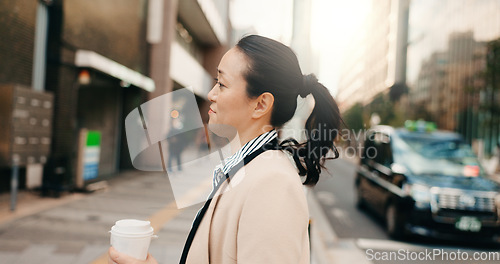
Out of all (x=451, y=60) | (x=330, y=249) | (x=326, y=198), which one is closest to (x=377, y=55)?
(x=451, y=60)

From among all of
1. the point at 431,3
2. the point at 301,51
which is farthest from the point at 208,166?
the point at 431,3

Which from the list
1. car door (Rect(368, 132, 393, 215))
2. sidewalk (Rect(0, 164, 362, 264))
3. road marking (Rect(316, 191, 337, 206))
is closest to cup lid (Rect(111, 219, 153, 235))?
sidewalk (Rect(0, 164, 362, 264))

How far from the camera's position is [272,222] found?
0.99 metres

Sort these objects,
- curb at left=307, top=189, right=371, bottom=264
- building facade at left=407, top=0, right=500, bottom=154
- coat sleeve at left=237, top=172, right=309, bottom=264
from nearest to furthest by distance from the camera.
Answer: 1. coat sleeve at left=237, top=172, right=309, bottom=264
2. curb at left=307, top=189, right=371, bottom=264
3. building facade at left=407, top=0, right=500, bottom=154

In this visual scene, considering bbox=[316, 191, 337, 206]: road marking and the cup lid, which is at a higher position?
the cup lid

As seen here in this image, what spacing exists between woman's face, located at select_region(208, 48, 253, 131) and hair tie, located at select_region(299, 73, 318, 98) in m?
0.20

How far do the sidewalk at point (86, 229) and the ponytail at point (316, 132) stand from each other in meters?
1.99

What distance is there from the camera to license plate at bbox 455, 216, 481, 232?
620 centimetres

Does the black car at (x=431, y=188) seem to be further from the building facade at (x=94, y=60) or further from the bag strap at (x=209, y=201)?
the building facade at (x=94, y=60)

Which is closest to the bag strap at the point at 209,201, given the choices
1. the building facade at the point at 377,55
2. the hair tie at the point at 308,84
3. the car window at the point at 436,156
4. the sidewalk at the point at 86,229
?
the hair tie at the point at 308,84

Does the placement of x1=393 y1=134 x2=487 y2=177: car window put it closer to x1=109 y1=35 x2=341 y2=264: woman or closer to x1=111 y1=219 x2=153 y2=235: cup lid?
x1=109 y1=35 x2=341 y2=264: woman

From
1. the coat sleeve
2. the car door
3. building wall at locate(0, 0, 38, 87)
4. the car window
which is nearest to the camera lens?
the coat sleeve

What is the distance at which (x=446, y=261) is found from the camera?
574 centimetres

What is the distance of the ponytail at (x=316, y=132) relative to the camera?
1.34 metres
